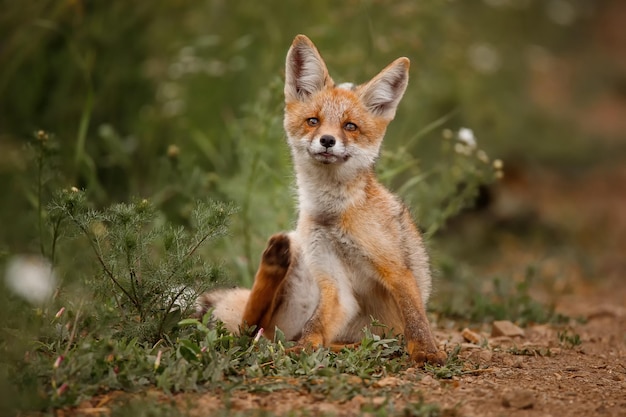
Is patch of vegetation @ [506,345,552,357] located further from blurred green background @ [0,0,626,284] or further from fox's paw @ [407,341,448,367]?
blurred green background @ [0,0,626,284]

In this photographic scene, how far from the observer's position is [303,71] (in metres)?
5.30

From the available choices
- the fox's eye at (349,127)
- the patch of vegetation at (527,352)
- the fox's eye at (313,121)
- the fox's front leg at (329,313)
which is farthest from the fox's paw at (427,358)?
the fox's eye at (313,121)

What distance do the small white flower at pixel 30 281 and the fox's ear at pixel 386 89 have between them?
7.08ft

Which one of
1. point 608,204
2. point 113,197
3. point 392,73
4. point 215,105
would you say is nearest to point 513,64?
point 608,204

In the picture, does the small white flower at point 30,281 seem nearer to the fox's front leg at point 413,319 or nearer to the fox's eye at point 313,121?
the fox's eye at point 313,121

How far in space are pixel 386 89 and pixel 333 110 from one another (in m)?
0.42

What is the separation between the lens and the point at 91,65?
25.6 feet

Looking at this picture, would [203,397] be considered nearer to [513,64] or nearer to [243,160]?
[243,160]

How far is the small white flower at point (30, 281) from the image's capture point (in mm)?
4539

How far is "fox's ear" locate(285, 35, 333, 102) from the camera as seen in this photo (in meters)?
5.21

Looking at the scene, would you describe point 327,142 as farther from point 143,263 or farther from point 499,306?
point 499,306

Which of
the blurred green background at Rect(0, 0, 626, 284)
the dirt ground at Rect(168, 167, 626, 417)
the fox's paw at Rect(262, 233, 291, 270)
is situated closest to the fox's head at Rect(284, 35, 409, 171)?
the fox's paw at Rect(262, 233, 291, 270)

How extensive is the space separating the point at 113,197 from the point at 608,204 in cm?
833

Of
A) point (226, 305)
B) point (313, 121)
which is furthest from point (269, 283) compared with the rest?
point (313, 121)
